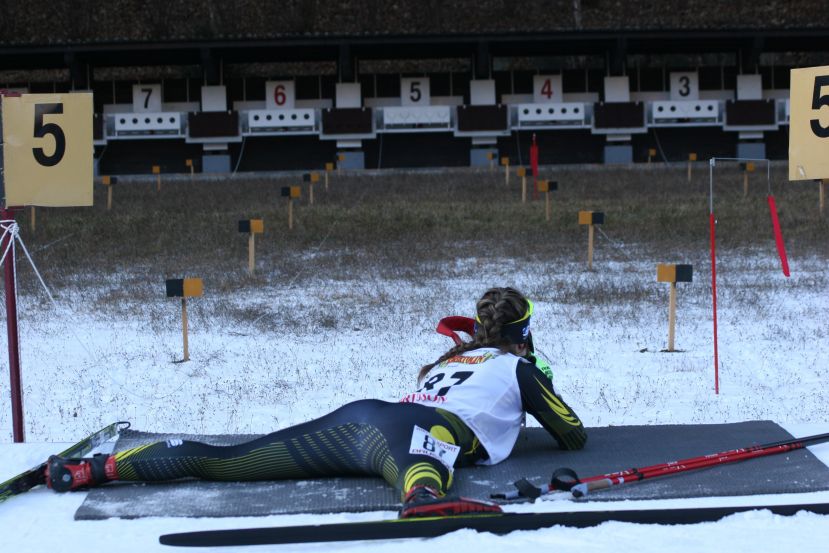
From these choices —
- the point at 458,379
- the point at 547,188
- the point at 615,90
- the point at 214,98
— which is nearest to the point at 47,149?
the point at 458,379

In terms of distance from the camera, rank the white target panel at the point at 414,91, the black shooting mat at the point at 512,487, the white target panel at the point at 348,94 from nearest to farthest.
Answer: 1. the black shooting mat at the point at 512,487
2. the white target panel at the point at 348,94
3. the white target panel at the point at 414,91

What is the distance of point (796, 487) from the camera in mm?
4102

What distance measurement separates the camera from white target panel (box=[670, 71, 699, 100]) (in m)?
34.5

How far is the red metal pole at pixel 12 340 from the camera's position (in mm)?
5516

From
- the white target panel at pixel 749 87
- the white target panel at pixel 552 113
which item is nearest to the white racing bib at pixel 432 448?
the white target panel at pixel 552 113

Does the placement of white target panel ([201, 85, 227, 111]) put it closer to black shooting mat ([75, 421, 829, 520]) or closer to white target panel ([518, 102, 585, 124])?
white target panel ([518, 102, 585, 124])

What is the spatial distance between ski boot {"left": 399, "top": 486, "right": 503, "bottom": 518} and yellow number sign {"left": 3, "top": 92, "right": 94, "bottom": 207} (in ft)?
9.11

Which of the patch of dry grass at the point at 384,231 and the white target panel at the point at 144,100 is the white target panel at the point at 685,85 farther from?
the white target panel at the point at 144,100

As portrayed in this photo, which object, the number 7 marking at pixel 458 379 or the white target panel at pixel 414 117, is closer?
the number 7 marking at pixel 458 379

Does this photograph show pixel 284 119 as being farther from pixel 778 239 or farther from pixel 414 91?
pixel 778 239

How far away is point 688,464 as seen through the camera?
440 cm

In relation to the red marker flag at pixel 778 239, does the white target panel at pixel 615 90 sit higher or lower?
higher

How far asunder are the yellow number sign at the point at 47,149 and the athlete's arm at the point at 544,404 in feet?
8.63

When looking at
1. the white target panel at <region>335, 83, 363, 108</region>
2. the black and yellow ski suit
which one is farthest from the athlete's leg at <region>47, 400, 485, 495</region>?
the white target panel at <region>335, 83, 363, 108</region>
